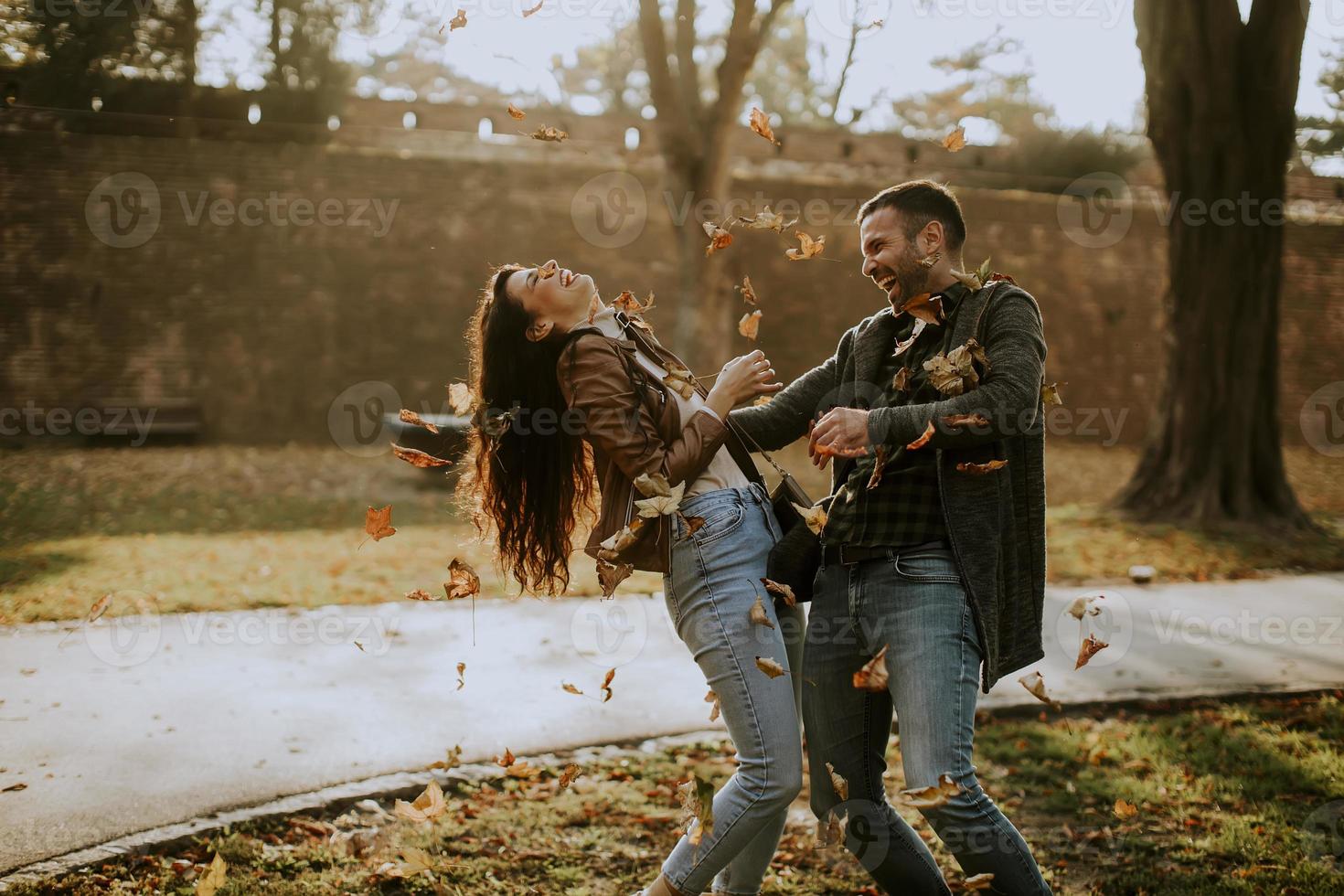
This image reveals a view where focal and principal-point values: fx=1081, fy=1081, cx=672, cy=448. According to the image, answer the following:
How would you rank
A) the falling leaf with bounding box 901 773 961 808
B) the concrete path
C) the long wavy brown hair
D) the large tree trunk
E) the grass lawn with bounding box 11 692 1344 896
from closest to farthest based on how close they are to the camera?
the falling leaf with bounding box 901 773 961 808
the long wavy brown hair
the grass lawn with bounding box 11 692 1344 896
the concrete path
the large tree trunk

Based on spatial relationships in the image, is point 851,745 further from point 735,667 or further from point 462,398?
point 462,398

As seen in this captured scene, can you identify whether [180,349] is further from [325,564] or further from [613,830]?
[613,830]

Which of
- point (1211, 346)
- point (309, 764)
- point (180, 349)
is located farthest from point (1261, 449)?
point (180, 349)

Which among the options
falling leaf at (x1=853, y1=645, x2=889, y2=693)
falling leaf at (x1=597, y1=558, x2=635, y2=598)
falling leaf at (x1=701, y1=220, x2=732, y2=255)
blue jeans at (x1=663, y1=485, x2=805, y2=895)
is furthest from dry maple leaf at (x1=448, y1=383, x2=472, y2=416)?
falling leaf at (x1=853, y1=645, x2=889, y2=693)

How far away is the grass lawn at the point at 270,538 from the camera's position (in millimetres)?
7578

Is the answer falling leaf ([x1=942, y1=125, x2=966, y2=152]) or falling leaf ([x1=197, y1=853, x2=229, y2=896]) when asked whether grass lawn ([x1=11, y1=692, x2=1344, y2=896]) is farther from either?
falling leaf ([x1=942, y1=125, x2=966, y2=152])

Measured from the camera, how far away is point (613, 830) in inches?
163

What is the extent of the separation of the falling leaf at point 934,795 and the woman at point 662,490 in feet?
0.92

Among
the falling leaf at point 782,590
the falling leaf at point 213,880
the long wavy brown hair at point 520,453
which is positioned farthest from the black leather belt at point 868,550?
the falling leaf at point 213,880

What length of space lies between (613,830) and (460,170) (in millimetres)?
12664

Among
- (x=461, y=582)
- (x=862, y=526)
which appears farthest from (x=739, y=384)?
(x=461, y=582)

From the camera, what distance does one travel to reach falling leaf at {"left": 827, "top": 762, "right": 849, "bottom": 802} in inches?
115

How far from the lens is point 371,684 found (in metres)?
5.59

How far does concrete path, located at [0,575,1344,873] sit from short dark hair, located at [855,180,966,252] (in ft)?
9.88
